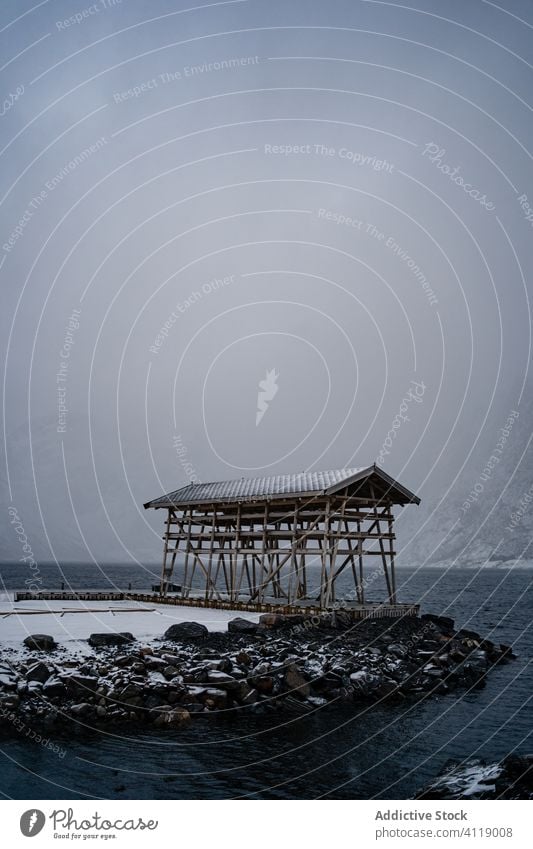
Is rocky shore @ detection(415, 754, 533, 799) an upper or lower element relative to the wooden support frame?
lower

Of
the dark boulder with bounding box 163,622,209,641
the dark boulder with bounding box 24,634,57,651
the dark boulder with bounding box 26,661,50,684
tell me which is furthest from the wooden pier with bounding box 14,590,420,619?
the dark boulder with bounding box 26,661,50,684

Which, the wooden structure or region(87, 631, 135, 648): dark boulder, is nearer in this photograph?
region(87, 631, 135, 648): dark boulder

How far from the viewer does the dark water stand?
12305 millimetres

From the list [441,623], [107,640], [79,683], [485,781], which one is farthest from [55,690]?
[441,623]

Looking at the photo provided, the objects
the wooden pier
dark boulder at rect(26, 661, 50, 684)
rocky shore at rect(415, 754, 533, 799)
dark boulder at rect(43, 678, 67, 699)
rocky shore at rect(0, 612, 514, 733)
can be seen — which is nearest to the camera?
rocky shore at rect(415, 754, 533, 799)

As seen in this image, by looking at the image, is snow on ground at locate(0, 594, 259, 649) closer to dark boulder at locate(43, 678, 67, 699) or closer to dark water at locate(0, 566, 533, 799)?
dark boulder at locate(43, 678, 67, 699)

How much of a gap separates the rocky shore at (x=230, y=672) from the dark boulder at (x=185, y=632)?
0.13 feet

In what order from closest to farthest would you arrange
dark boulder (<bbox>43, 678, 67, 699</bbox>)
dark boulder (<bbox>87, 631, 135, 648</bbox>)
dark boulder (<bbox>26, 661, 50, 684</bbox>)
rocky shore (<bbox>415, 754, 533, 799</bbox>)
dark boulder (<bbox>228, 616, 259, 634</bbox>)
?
rocky shore (<bbox>415, 754, 533, 799</bbox>)
dark boulder (<bbox>43, 678, 67, 699</bbox>)
dark boulder (<bbox>26, 661, 50, 684</bbox>)
dark boulder (<bbox>87, 631, 135, 648</bbox>)
dark boulder (<bbox>228, 616, 259, 634</bbox>)

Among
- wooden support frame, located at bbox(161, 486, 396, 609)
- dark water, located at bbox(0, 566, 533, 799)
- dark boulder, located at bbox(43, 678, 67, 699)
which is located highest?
wooden support frame, located at bbox(161, 486, 396, 609)

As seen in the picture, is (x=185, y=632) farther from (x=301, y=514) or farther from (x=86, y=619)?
(x=301, y=514)

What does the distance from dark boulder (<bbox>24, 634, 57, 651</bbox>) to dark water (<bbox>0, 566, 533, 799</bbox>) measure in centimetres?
626

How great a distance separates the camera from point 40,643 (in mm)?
20641
